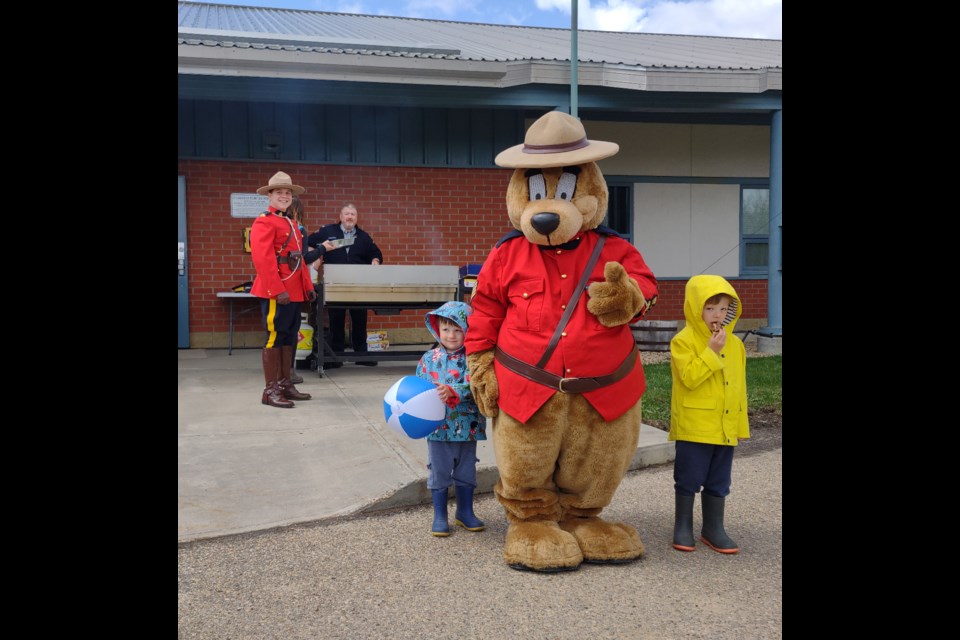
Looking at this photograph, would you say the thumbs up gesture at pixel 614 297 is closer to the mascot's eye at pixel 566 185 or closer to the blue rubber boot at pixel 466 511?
the mascot's eye at pixel 566 185

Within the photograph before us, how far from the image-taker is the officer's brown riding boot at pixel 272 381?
676cm

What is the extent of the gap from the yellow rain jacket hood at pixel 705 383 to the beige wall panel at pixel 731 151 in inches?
363

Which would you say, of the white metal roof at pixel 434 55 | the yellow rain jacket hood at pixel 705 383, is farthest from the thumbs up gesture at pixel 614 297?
the white metal roof at pixel 434 55

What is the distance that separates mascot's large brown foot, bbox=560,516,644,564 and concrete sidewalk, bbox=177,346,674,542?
46.5 inches

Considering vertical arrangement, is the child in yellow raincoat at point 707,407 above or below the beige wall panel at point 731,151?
below

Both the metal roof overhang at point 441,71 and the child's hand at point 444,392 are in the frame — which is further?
the metal roof overhang at point 441,71

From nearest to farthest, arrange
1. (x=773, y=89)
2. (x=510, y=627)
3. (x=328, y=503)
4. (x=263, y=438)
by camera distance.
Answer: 1. (x=510, y=627)
2. (x=328, y=503)
3. (x=263, y=438)
4. (x=773, y=89)

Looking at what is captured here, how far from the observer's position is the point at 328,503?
4430 millimetres

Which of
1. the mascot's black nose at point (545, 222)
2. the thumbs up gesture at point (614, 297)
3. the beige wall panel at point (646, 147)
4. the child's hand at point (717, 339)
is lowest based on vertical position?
the child's hand at point (717, 339)

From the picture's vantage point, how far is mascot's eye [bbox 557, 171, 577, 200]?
3.67 m
